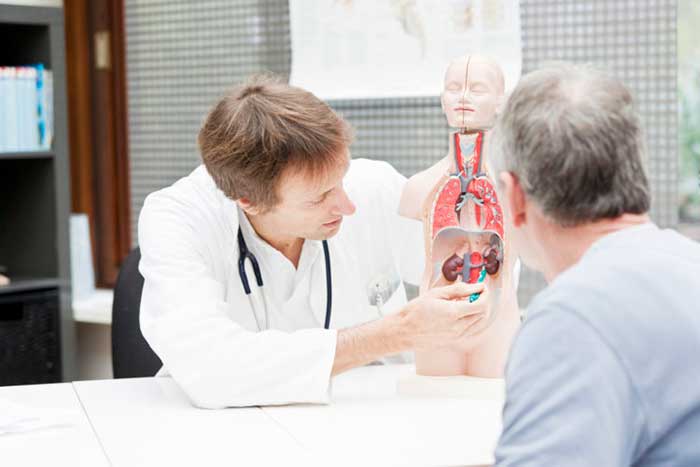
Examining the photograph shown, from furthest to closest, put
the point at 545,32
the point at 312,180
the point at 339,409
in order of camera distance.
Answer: the point at 545,32, the point at 312,180, the point at 339,409

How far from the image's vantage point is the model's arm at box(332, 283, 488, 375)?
204cm

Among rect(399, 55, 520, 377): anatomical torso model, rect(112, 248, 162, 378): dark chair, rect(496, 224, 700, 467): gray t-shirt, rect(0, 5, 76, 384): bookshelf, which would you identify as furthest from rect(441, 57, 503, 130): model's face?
rect(0, 5, 76, 384): bookshelf

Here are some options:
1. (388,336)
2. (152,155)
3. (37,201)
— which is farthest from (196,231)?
(152,155)

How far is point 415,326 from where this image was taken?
2.05m

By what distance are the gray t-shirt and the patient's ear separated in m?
0.16

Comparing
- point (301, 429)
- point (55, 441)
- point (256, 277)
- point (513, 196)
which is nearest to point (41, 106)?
point (256, 277)

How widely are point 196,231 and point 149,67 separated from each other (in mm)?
2061

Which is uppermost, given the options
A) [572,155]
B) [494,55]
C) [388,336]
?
[494,55]

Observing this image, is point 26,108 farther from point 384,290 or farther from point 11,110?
point 384,290

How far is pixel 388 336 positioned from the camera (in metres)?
2.07

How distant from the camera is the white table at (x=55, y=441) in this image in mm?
1739

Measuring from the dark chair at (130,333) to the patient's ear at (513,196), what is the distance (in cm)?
147

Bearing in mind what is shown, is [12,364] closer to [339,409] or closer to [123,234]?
[123,234]

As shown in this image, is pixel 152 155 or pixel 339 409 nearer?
pixel 339 409
